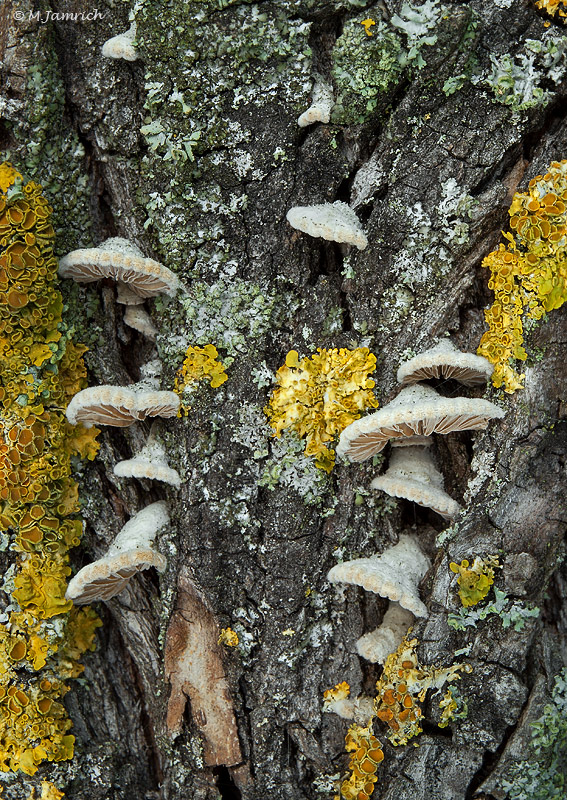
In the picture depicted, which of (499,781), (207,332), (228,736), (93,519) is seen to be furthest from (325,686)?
(207,332)

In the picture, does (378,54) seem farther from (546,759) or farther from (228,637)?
(546,759)

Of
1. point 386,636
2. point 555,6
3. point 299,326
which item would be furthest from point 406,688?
point 555,6

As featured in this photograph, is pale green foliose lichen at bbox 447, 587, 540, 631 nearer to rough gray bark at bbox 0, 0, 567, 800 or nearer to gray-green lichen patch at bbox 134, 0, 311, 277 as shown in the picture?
rough gray bark at bbox 0, 0, 567, 800

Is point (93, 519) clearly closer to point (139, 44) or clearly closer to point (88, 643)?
point (88, 643)

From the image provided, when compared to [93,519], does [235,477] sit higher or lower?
higher

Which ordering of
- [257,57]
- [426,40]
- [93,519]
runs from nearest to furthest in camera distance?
[426,40]
[257,57]
[93,519]

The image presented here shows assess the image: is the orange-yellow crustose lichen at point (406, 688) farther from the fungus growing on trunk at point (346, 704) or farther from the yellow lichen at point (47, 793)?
the yellow lichen at point (47, 793)

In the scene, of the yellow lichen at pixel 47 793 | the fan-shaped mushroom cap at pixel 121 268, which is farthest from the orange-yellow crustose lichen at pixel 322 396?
the yellow lichen at pixel 47 793

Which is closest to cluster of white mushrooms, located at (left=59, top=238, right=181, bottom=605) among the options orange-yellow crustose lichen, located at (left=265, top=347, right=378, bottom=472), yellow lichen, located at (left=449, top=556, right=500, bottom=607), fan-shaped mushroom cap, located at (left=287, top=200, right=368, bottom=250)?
orange-yellow crustose lichen, located at (left=265, top=347, right=378, bottom=472)
